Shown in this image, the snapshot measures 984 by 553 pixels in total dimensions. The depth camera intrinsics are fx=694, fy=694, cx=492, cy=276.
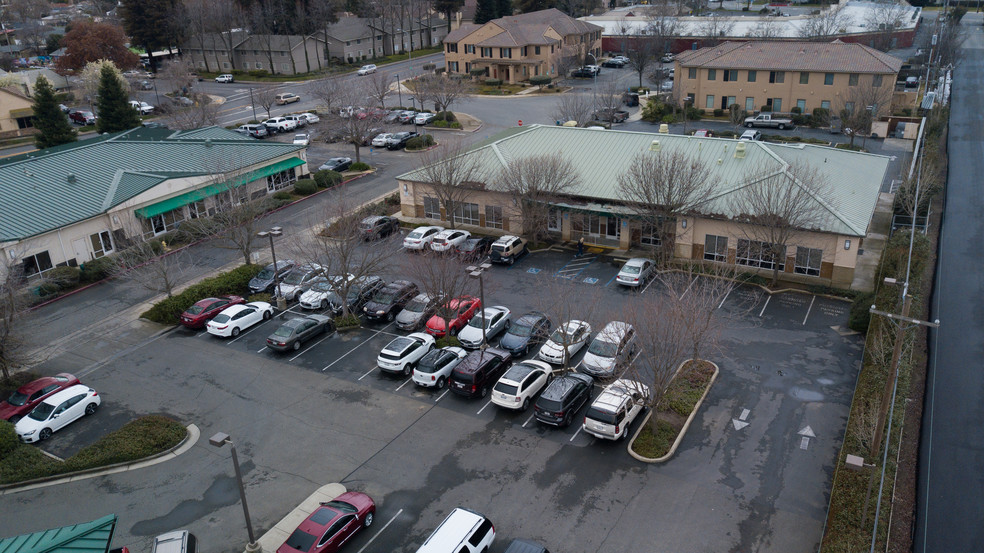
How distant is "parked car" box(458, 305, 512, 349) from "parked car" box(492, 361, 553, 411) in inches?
162

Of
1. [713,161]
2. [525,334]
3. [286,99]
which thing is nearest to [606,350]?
[525,334]

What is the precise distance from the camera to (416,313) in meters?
34.6

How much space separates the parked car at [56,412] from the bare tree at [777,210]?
106 ft

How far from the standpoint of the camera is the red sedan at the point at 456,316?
111 ft

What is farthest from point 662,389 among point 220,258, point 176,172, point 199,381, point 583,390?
point 176,172

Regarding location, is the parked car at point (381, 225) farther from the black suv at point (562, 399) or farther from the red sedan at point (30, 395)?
the black suv at point (562, 399)

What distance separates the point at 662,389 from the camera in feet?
80.3

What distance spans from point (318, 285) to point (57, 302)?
1497 cm

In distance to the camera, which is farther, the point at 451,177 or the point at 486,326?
the point at 451,177

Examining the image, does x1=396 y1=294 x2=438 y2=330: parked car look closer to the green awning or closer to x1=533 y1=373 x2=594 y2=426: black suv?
x1=533 y1=373 x2=594 y2=426: black suv

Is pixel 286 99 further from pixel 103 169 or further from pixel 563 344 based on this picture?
pixel 563 344

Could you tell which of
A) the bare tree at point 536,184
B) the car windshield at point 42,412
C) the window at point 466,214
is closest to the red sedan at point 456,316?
the bare tree at point 536,184

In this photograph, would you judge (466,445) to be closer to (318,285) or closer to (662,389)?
(662,389)

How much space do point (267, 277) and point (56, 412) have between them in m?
13.6
